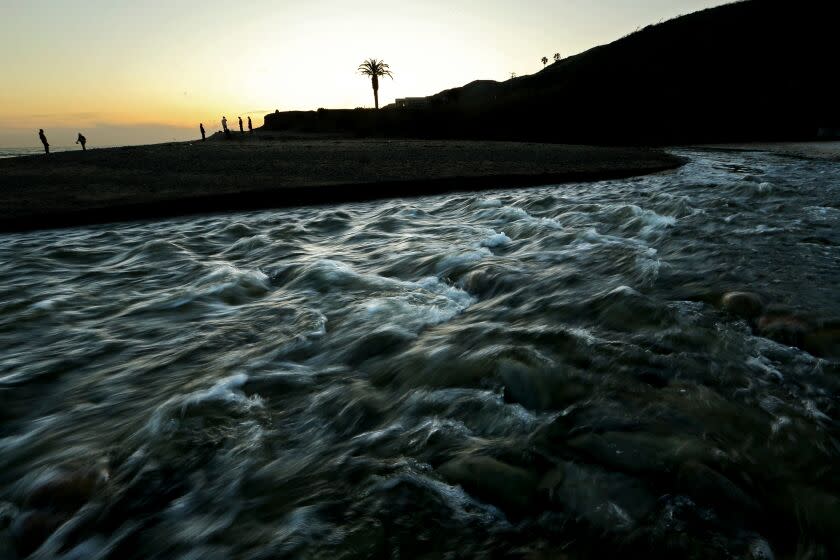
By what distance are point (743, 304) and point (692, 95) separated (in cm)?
3356

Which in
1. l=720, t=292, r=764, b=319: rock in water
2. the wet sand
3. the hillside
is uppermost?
the hillside

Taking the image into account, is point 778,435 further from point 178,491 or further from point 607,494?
point 178,491

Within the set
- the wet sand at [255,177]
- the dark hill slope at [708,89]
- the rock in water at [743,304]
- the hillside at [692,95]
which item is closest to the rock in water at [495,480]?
the rock in water at [743,304]

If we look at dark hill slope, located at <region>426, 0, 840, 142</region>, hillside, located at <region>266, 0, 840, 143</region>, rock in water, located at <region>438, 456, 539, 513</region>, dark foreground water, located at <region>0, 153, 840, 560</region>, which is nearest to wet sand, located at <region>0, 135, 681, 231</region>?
dark foreground water, located at <region>0, 153, 840, 560</region>

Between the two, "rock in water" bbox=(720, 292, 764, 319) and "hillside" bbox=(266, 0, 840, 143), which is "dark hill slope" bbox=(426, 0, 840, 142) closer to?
"hillside" bbox=(266, 0, 840, 143)

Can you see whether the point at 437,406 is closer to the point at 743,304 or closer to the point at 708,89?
the point at 743,304

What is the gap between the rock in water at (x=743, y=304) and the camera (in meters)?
3.28

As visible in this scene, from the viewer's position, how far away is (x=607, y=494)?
6.23 feet

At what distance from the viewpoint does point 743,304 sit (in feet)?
11.2

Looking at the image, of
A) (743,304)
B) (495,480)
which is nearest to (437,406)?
(495,480)

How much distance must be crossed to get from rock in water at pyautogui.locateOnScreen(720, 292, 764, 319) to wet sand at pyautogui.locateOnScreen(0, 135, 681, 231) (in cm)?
753

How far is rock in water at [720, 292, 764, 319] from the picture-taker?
10.8 feet

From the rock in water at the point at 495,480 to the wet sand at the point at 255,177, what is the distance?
818cm

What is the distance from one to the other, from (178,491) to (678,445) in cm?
230
